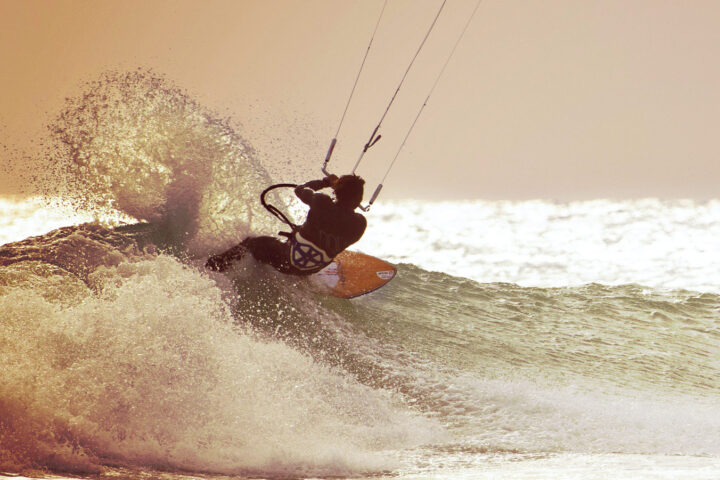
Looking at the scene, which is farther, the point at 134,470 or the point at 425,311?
the point at 425,311

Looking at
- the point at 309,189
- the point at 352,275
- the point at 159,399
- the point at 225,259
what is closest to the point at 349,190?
the point at 309,189

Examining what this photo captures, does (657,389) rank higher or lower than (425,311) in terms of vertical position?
lower

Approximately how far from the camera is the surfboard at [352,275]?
6906mm

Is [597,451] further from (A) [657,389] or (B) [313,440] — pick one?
(A) [657,389]

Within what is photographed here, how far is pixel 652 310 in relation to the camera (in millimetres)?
8945

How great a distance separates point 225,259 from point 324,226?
63.0 inches

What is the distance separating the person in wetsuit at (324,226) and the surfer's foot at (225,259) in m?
0.64

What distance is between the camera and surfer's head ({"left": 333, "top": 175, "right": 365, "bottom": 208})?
513 centimetres

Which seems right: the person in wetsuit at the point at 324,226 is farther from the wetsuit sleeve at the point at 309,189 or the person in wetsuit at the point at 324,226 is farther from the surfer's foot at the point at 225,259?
the surfer's foot at the point at 225,259

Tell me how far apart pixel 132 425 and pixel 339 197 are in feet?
8.55

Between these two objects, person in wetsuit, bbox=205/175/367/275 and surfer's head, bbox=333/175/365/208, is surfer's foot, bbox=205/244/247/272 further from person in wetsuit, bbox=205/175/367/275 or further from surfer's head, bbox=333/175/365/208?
surfer's head, bbox=333/175/365/208

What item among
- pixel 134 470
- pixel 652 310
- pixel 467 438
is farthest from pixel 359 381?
pixel 652 310

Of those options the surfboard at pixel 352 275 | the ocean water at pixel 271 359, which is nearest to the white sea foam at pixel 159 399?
the ocean water at pixel 271 359

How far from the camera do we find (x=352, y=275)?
23.4 ft
